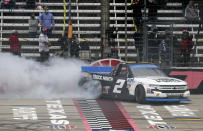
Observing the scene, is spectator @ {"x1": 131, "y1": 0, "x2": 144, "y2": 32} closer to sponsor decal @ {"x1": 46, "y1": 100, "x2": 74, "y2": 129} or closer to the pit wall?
the pit wall

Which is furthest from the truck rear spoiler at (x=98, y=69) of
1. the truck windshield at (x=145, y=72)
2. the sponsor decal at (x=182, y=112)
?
the sponsor decal at (x=182, y=112)

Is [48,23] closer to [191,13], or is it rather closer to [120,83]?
[120,83]

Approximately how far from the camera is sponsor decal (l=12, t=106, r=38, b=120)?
967cm

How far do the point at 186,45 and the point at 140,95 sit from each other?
128 inches

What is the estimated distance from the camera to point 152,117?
32.5 ft

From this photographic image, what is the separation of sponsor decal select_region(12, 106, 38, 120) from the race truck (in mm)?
2672

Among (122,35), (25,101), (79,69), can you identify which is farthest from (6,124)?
(122,35)

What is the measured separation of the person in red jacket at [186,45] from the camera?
14.0 m

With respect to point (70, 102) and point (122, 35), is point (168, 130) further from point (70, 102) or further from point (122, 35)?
point (122, 35)

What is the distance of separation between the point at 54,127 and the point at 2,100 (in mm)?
3785

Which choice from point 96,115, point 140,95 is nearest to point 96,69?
point 140,95

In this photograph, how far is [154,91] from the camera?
11.6 meters

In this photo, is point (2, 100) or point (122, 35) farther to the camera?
point (122, 35)

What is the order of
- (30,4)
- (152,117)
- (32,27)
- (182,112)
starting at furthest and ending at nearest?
(30,4) < (32,27) < (182,112) < (152,117)
